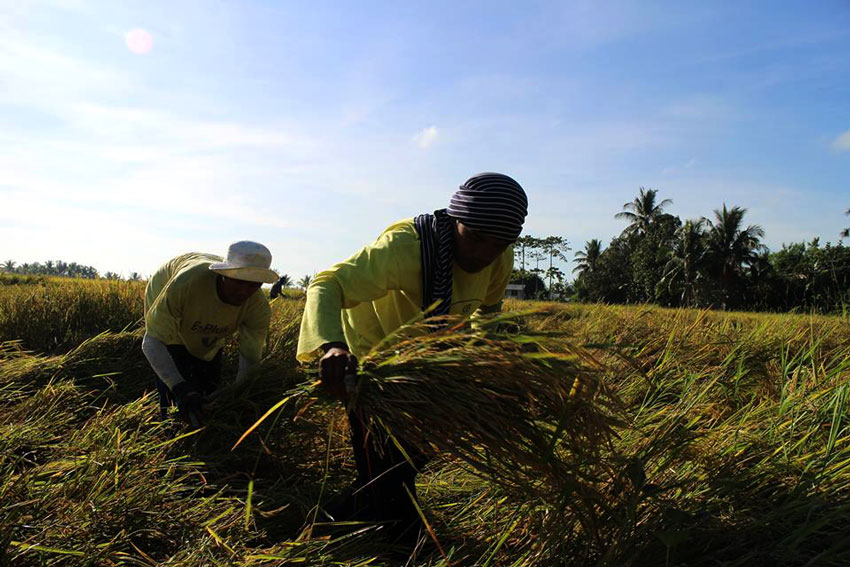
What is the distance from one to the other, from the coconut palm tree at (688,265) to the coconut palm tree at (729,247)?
44 cm

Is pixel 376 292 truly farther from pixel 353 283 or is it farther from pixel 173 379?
pixel 173 379

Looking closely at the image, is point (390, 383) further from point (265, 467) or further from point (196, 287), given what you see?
point (196, 287)

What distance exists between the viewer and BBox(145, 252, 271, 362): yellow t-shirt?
2.74 m

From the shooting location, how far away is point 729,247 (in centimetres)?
3119

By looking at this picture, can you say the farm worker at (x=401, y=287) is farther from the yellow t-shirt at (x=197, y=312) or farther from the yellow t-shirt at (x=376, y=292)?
the yellow t-shirt at (x=197, y=312)

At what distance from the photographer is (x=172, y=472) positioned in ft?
7.22

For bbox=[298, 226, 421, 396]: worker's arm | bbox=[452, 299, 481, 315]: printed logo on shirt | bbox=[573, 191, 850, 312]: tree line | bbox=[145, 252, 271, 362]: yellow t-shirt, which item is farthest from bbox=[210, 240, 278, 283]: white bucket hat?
bbox=[573, 191, 850, 312]: tree line

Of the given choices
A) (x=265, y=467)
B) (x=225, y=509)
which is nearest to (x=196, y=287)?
(x=265, y=467)

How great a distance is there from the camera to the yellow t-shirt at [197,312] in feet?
8.99

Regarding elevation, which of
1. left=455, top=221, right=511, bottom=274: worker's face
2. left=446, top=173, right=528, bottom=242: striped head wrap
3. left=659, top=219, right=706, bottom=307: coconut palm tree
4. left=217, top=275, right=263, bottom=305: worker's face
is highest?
left=659, top=219, right=706, bottom=307: coconut palm tree

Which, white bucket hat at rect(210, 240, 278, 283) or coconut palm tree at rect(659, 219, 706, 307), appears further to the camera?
coconut palm tree at rect(659, 219, 706, 307)

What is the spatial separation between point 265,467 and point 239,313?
886mm

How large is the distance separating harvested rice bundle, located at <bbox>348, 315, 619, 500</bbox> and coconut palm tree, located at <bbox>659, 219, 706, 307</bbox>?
101ft

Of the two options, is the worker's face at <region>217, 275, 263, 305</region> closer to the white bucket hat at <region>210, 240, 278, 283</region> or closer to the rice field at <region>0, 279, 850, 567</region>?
the white bucket hat at <region>210, 240, 278, 283</region>
